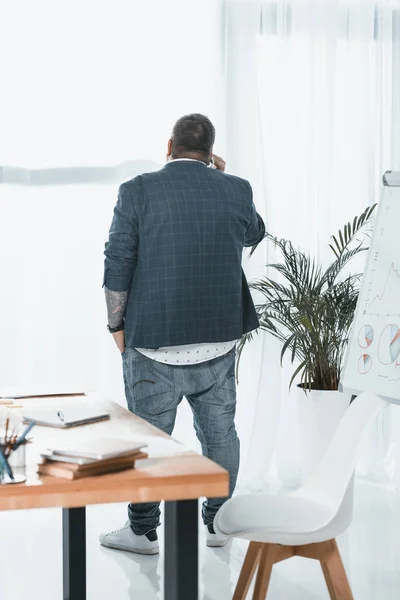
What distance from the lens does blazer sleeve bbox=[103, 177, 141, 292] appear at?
282cm

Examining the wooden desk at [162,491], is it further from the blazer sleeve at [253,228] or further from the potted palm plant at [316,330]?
the potted palm plant at [316,330]

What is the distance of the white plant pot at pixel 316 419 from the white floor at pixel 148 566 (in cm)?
37

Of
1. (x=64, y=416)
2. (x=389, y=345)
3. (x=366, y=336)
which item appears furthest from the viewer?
(x=366, y=336)

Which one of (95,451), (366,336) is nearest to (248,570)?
(95,451)

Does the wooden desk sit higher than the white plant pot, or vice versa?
the wooden desk

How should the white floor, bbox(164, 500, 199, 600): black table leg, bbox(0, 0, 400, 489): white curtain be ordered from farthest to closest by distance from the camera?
bbox(0, 0, 400, 489): white curtain, the white floor, bbox(164, 500, 199, 600): black table leg

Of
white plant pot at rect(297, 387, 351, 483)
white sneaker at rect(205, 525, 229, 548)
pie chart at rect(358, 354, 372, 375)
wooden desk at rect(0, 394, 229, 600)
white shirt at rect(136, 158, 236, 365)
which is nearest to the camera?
wooden desk at rect(0, 394, 229, 600)

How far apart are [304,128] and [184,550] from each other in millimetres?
3213

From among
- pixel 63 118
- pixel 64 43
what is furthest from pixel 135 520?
pixel 64 43

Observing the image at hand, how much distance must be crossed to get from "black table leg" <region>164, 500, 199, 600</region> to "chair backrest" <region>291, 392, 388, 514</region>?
743 mm

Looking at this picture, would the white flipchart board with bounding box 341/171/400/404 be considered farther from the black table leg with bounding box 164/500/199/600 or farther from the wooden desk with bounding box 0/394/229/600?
the black table leg with bounding box 164/500/199/600

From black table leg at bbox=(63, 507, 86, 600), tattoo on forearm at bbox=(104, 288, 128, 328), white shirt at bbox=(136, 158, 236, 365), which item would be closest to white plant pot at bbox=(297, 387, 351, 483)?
white shirt at bbox=(136, 158, 236, 365)

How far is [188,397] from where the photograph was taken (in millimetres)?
3111

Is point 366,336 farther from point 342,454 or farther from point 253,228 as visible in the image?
point 342,454
